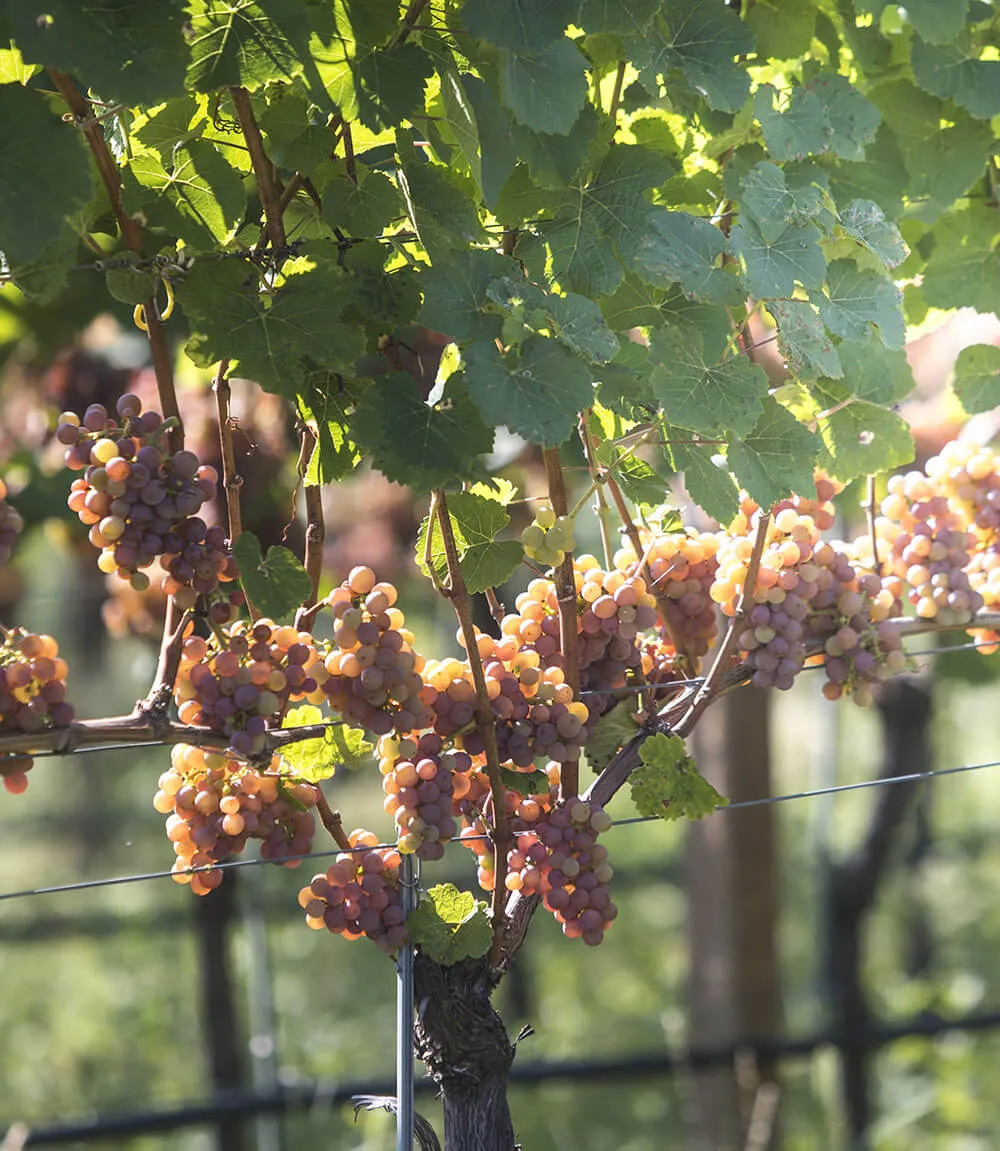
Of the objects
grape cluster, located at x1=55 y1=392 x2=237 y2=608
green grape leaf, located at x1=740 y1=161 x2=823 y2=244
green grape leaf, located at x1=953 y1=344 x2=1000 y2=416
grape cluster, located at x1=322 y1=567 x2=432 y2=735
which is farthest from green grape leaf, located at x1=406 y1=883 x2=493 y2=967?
green grape leaf, located at x1=953 y1=344 x2=1000 y2=416

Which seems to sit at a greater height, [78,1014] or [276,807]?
[276,807]

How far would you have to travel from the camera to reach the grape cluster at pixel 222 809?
837mm

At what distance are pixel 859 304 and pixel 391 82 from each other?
0.33 meters

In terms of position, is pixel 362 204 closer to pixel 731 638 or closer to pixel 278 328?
pixel 278 328

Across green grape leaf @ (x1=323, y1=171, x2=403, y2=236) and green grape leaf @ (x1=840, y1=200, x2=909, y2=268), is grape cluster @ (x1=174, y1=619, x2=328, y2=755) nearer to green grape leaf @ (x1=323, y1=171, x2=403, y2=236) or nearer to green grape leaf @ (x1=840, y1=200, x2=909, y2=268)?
green grape leaf @ (x1=323, y1=171, x2=403, y2=236)

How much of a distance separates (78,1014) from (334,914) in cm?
396

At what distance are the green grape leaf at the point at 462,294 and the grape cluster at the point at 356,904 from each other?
349 mm

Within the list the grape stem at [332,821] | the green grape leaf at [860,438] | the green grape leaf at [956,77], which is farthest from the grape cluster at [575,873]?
the green grape leaf at [956,77]

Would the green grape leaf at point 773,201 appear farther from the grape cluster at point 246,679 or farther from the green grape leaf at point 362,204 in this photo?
the grape cluster at point 246,679

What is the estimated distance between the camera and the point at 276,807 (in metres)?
0.86

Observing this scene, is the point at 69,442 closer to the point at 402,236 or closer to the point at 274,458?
the point at 402,236

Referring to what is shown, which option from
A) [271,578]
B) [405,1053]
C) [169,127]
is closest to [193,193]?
[169,127]

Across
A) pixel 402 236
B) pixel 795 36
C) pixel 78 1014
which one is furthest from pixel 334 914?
pixel 78 1014

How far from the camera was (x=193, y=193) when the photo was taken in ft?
2.74
